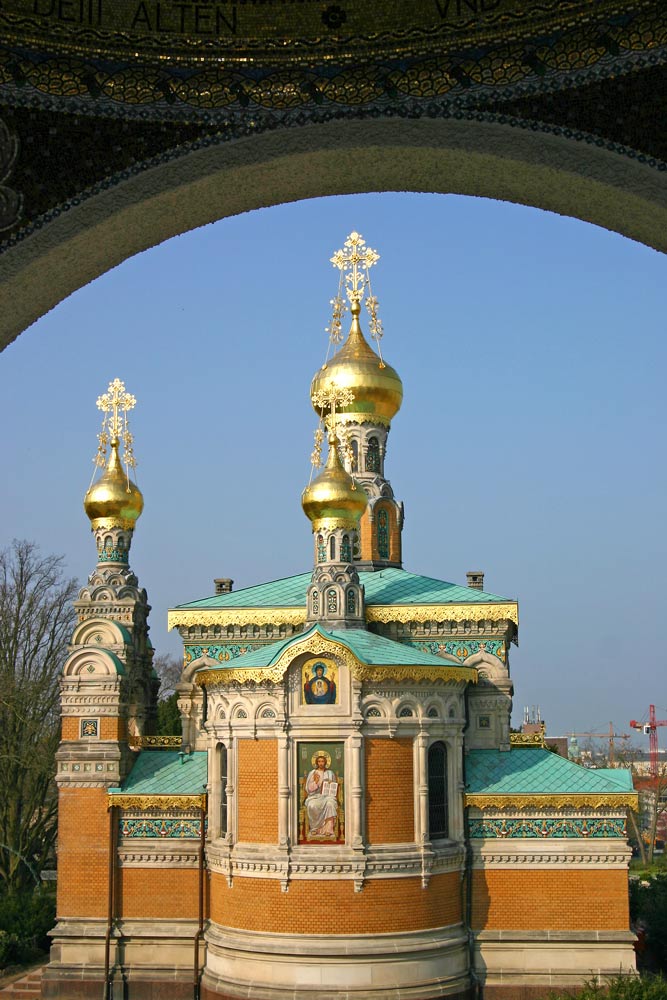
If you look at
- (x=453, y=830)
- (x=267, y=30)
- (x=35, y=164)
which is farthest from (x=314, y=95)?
(x=453, y=830)

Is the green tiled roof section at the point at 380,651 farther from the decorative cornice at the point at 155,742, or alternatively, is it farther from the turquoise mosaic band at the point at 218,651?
the decorative cornice at the point at 155,742

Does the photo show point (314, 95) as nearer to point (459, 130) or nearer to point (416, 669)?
point (459, 130)

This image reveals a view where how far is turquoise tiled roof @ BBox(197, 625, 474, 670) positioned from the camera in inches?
634

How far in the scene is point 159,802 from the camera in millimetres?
17750

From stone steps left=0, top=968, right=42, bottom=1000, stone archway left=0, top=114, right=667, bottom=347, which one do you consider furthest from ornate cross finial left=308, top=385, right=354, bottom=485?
stone archway left=0, top=114, right=667, bottom=347

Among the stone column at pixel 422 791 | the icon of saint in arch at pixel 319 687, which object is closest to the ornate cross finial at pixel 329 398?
the icon of saint in arch at pixel 319 687

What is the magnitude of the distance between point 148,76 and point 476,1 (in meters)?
1.43

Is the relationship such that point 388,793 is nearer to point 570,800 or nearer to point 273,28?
point 570,800

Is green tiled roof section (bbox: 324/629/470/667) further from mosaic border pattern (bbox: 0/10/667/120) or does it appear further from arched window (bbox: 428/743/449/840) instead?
mosaic border pattern (bbox: 0/10/667/120)

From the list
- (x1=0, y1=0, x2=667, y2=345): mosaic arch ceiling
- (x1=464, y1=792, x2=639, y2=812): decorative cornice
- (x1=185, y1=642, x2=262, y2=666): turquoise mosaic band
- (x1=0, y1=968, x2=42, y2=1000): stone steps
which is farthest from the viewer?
(x1=185, y1=642, x2=262, y2=666): turquoise mosaic band

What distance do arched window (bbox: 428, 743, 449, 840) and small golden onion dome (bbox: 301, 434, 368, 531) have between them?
350cm

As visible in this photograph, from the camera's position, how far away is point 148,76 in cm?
566

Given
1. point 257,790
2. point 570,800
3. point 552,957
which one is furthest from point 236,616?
point 552,957

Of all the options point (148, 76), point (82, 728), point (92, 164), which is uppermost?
point (148, 76)
